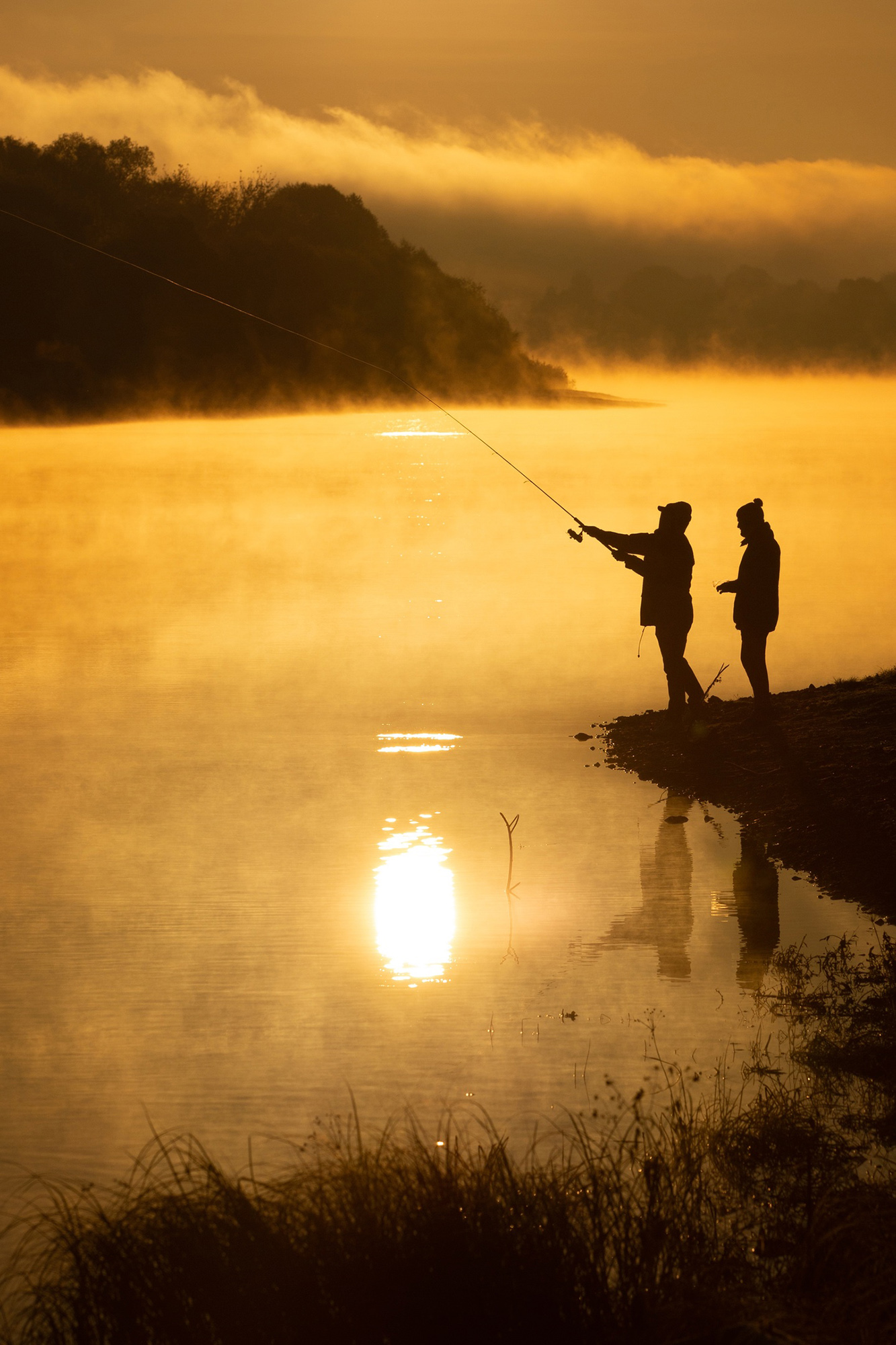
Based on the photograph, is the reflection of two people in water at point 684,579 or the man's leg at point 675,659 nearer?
the reflection of two people in water at point 684,579

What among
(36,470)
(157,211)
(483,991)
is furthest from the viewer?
(36,470)

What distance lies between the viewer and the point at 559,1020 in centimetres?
847

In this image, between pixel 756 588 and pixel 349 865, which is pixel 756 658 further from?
pixel 349 865

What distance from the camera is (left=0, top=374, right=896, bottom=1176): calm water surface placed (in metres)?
7.87

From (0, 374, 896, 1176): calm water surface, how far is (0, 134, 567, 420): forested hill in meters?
51.2

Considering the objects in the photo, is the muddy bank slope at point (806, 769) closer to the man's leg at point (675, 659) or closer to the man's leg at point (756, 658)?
the man's leg at point (675, 659)

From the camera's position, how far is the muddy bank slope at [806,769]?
36.1 feet

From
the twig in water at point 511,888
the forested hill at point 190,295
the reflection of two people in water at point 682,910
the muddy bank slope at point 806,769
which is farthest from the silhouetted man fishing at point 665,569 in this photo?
the forested hill at point 190,295

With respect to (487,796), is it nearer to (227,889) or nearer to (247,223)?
(227,889)

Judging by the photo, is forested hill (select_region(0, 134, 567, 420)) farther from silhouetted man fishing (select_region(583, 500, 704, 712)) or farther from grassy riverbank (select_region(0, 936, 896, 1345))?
grassy riverbank (select_region(0, 936, 896, 1345))

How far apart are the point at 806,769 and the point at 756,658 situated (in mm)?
1337

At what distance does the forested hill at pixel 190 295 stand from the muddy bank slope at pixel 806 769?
69.4 m

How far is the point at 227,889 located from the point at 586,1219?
604cm

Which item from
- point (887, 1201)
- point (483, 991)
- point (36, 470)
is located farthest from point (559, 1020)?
point (36, 470)
